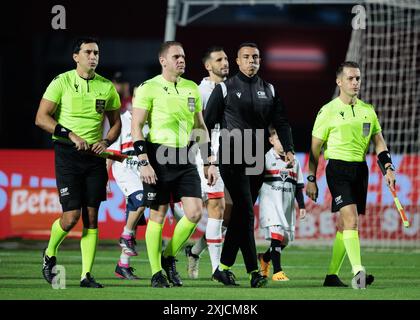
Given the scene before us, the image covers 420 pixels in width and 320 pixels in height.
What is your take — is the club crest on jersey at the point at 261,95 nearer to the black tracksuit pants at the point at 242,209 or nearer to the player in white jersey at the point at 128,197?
the black tracksuit pants at the point at 242,209

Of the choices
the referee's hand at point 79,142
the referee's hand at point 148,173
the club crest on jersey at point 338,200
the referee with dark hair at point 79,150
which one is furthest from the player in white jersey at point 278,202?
the referee's hand at point 79,142

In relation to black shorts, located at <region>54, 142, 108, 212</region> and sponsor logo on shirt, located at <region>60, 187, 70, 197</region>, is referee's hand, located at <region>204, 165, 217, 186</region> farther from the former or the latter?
sponsor logo on shirt, located at <region>60, 187, 70, 197</region>

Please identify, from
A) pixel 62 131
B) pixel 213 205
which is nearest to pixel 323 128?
pixel 213 205

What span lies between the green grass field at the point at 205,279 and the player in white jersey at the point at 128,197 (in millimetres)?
203

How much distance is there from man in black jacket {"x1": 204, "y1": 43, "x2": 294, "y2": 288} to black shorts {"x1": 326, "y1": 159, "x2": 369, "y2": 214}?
1.43 feet

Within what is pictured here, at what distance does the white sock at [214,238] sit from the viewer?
1205 cm

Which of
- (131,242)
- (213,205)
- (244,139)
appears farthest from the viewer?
(131,242)

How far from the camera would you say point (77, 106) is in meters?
10.9

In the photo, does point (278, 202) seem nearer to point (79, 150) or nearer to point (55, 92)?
point (79, 150)

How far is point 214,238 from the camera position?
12.1 meters

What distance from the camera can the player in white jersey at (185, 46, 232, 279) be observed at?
477 inches

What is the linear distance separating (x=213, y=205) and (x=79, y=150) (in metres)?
1.97

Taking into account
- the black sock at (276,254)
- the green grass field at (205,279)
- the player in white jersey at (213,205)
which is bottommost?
the green grass field at (205,279)

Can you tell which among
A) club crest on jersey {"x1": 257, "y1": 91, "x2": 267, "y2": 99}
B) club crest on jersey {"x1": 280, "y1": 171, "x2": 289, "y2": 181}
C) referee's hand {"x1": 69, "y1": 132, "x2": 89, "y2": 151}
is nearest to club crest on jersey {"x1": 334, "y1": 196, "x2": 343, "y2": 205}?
club crest on jersey {"x1": 257, "y1": 91, "x2": 267, "y2": 99}
